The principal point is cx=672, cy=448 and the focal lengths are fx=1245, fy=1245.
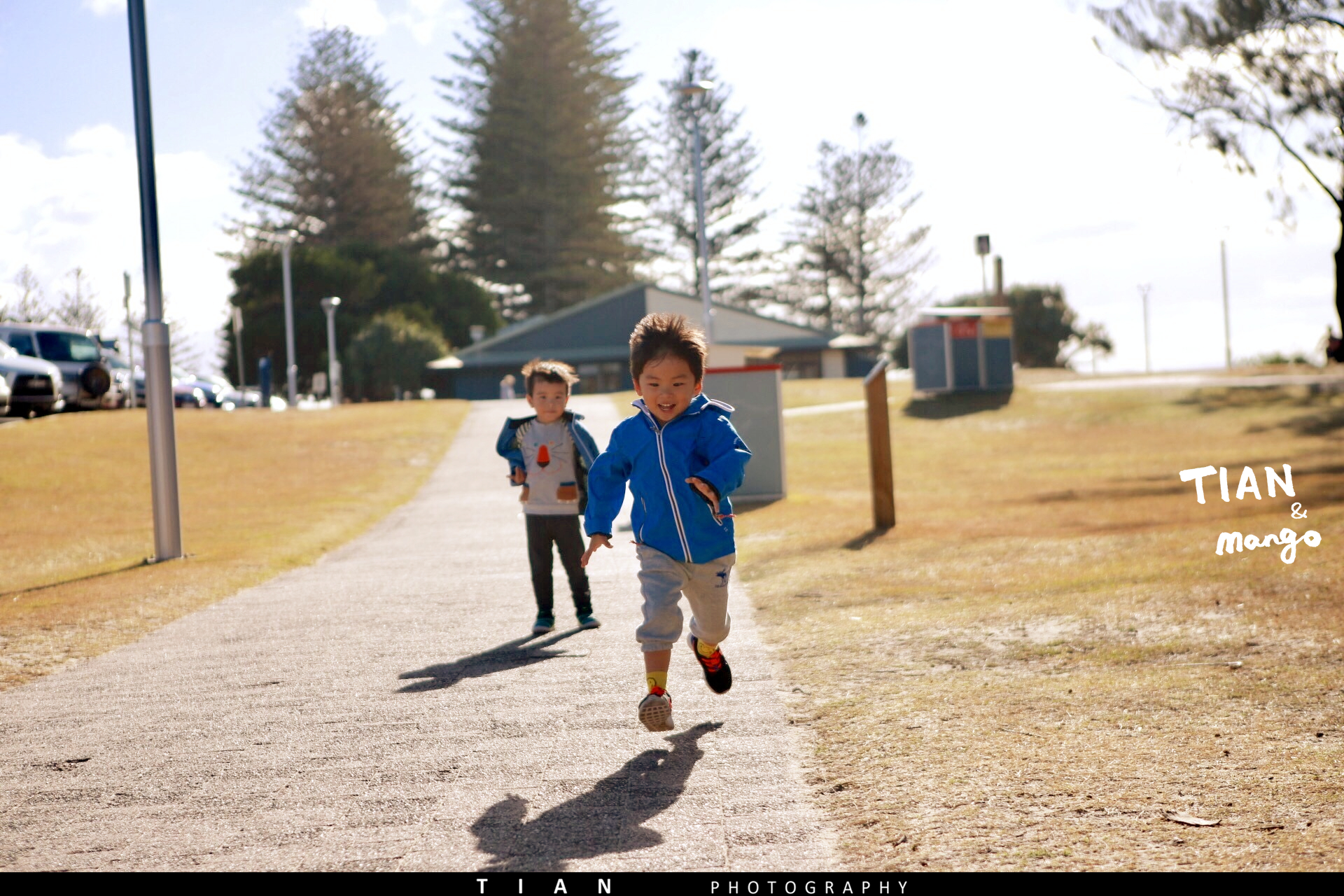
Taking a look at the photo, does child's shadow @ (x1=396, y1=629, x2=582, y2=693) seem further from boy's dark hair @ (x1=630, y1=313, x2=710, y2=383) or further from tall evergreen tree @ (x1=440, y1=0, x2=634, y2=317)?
tall evergreen tree @ (x1=440, y1=0, x2=634, y2=317)

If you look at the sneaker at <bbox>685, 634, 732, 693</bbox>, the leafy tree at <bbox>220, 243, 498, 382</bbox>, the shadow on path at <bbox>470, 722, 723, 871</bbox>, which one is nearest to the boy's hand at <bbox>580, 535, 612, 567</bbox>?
the sneaker at <bbox>685, 634, 732, 693</bbox>

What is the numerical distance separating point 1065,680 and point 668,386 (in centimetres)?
219

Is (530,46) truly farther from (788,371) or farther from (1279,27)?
(1279,27)

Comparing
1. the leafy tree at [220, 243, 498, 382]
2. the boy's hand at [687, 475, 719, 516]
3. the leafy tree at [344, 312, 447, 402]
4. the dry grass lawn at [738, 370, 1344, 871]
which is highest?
the leafy tree at [220, 243, 498, 382]

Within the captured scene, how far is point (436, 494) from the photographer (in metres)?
17.1

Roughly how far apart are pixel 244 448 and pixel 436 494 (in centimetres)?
791

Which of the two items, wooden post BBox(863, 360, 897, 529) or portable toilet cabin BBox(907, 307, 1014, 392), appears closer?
wooden post BBox(863, 360, 897, 529)

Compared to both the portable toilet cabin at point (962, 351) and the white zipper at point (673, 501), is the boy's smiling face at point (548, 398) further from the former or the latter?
the portable toilet cabin at point (962, 351)

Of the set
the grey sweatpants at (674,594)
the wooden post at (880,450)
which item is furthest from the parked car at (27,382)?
the grey sweatpants at (674,594)

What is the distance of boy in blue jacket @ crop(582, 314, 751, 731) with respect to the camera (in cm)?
466

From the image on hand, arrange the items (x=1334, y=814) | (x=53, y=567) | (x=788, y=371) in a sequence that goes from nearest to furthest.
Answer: (x=1334, y=814)
(x=53, y=567)
(x=788, y=371)

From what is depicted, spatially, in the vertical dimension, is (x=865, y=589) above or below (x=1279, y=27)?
below

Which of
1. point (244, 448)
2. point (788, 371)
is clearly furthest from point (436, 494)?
point (788, 371)

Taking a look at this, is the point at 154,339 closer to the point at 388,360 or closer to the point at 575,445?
the point at 575,445
